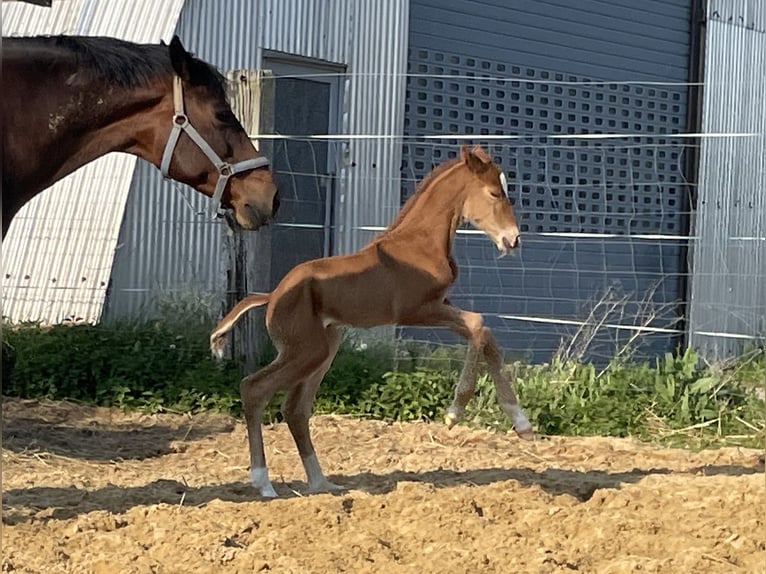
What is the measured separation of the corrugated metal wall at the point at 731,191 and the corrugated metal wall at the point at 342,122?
3114 mm

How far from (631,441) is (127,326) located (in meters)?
4.33

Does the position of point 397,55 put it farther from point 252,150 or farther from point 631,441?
point 252,150

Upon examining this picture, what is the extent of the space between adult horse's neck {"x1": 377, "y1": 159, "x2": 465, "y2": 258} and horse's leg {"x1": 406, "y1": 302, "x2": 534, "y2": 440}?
34 centimetres

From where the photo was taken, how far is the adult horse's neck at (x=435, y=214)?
21.4 feet

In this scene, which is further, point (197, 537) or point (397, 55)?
point (397, 55)

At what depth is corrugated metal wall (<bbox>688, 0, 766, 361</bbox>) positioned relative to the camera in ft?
39.5

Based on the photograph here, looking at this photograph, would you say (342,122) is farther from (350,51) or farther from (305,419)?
(305,419)

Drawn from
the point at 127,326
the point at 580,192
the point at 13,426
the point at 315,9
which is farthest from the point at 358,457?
the point at 580,192

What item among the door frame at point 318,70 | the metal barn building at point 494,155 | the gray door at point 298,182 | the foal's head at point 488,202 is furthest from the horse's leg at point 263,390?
the door frame at point 318,70

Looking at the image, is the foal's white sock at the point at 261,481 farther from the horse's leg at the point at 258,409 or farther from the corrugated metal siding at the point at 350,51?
the corrugated metal siding at the point at 350,51

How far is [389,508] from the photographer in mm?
5543

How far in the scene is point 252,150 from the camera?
5.70m

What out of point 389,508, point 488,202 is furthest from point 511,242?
point 389,508

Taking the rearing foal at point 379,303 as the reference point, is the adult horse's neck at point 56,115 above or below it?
above
